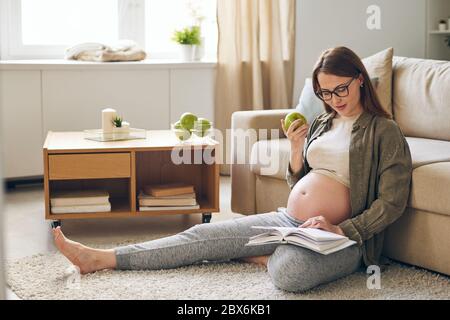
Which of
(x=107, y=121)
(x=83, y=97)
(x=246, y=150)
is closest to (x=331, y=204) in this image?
(x=246, y=150)

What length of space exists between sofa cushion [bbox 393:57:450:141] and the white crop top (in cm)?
80

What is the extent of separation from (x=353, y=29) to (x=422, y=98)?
5.89 feet

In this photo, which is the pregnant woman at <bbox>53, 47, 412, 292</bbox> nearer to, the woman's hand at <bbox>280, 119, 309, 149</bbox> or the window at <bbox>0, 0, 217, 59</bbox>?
the woman's hand at <bbox>280, 119, 309, 149</bbox>

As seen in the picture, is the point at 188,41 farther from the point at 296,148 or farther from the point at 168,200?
the point at 296,148

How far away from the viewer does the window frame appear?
4.42 m

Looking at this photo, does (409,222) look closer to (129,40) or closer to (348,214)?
(348,214)

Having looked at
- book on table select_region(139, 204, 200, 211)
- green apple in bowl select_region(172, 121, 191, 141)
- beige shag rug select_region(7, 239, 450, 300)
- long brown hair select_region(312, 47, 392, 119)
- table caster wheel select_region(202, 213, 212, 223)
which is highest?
long brown hair select_region(312, 47, 392, 119)

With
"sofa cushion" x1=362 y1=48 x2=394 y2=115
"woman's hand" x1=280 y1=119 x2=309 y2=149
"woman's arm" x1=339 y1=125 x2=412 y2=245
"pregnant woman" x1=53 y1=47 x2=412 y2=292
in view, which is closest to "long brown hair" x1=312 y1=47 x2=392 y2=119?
"pregnant woman" x1=53 y1=47 x2=412 y2=292

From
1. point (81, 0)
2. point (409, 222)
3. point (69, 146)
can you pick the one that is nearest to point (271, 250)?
point (409, 222)

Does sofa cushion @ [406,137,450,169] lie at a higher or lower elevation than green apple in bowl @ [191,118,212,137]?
lower

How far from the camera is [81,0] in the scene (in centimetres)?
464

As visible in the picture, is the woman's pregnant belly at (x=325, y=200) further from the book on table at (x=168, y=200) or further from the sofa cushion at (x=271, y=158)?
the book on table at (x=168, y=200)

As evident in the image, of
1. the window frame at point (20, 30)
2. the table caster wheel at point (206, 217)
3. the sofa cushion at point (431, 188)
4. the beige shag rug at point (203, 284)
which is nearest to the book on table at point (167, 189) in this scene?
the table caster wheel at point (206, 217)

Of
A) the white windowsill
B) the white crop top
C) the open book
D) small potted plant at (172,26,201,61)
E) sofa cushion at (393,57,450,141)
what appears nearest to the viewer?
the open book
